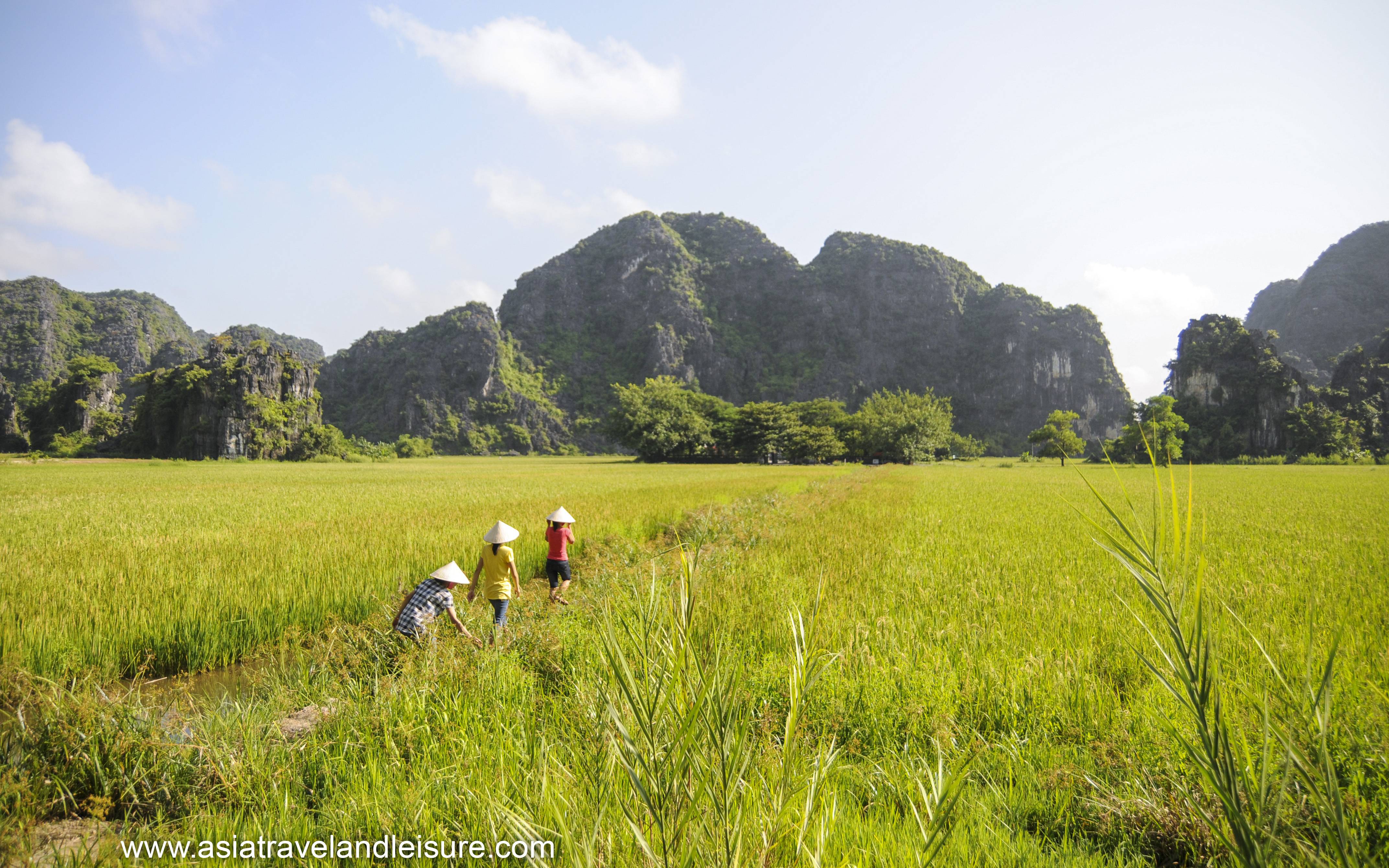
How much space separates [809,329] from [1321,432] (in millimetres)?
104590

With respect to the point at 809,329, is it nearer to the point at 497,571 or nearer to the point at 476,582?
the point at 476,582

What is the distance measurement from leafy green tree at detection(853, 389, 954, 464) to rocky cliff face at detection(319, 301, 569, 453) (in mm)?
74179

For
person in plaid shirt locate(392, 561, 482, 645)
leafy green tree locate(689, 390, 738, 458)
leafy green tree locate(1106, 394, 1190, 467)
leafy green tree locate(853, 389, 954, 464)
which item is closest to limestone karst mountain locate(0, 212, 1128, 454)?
leafy green tree locate(689, 390, 738, 458)

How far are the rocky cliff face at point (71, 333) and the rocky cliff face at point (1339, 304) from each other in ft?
762

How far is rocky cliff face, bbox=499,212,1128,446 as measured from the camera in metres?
142

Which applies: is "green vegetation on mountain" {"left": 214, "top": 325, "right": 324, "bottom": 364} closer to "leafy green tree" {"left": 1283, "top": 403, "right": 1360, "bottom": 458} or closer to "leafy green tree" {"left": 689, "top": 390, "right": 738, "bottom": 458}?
"leafy green tree" {"left": 689, "top": 390, "right": 738, "bottom": 458}

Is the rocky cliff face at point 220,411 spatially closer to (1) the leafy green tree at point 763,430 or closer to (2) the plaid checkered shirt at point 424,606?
(1) the leafy green tree at point 763,430

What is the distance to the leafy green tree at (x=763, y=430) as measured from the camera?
2552 inches

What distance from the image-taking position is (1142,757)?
10.1 ft

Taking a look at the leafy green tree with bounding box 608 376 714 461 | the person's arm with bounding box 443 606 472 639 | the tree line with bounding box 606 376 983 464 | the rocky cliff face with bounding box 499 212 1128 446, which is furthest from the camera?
the rocky cliff face with bounding box 499 212 1128 446

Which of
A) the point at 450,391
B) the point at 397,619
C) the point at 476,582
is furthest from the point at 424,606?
the point at 450,391

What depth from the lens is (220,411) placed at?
218ft

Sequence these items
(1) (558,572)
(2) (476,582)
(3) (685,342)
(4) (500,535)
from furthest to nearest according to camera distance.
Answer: (3) (685,342) < (1) (558,572) < (2) (476,582) < (4) (500,535)

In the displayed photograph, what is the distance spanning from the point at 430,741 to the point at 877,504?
47.5 ft
